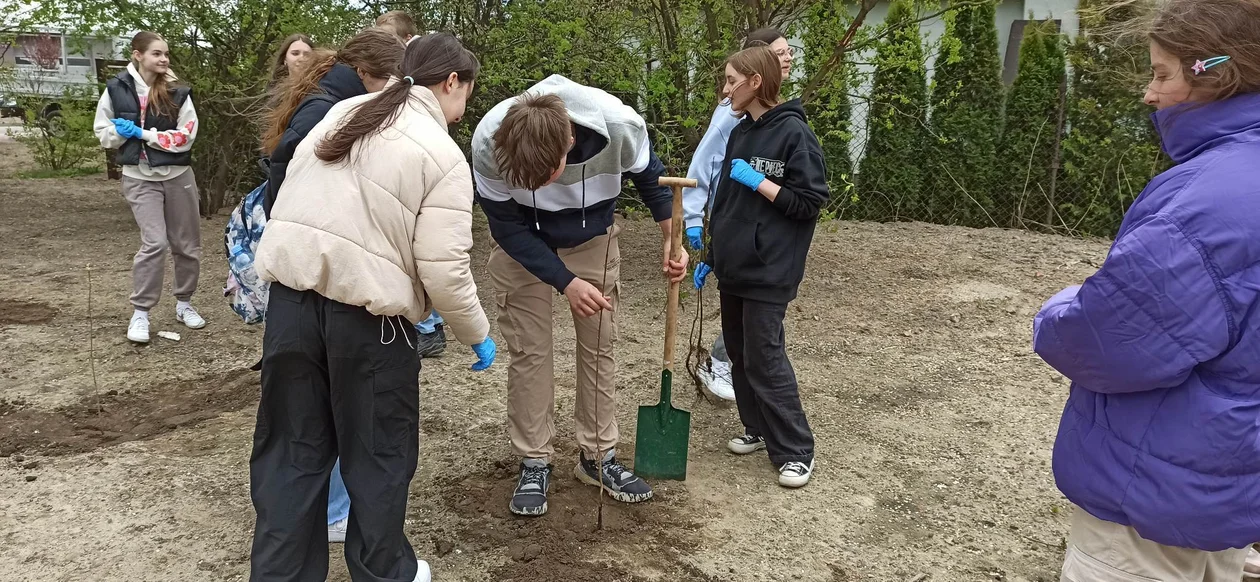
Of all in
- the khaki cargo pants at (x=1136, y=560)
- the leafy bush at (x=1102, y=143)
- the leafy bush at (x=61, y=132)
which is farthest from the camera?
the leafy bush at (x=61, y=132)

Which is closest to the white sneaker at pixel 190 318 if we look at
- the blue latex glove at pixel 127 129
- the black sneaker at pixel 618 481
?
the blue latex glove at pixel 127 129

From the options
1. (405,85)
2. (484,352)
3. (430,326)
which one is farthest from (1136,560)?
(430,326)

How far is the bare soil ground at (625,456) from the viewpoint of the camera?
9.93ft

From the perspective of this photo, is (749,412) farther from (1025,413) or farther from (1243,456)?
(1243,456)

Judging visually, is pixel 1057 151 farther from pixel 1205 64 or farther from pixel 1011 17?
pixel 1205 64

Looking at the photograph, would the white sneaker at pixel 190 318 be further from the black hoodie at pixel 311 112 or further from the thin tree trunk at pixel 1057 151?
the thin tree trunk at pixel 1057 151

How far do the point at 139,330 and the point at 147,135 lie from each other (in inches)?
43.6

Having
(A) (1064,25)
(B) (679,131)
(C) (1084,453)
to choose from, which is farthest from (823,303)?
(A) (1064,25)

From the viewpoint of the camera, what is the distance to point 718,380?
4.54 meters

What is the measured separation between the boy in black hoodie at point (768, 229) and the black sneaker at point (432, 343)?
80.6 inches

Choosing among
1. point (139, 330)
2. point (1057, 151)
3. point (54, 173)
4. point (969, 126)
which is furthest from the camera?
point (54, 173)

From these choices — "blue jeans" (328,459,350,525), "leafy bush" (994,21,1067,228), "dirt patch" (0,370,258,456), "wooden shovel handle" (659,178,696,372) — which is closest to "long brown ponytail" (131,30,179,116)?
"dirt patch" (0,370,258,456)

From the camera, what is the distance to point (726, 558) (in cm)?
304

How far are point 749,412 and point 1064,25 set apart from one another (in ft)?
29.6
